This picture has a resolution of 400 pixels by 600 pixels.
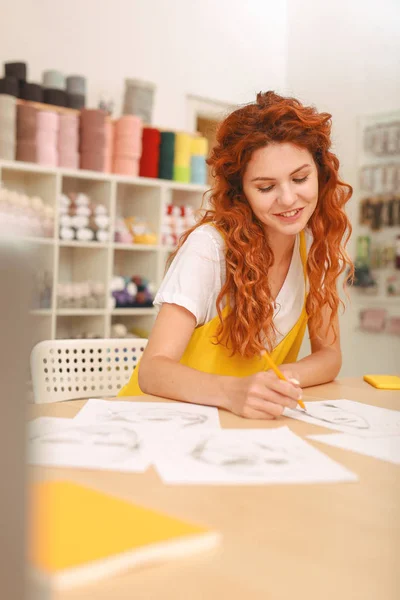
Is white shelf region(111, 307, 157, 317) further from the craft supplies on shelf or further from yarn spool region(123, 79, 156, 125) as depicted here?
yarn spool region(123, 79, 156, 125)

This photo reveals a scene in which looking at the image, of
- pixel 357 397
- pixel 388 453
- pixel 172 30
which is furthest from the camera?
pixel 172 30

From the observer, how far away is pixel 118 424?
924mm

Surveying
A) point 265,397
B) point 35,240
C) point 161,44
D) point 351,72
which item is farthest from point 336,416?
point 351,72

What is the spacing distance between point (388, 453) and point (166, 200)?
10.2ft

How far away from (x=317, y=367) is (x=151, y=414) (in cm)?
52

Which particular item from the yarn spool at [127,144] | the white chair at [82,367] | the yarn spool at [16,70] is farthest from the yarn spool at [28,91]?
the white chair at [82,367]

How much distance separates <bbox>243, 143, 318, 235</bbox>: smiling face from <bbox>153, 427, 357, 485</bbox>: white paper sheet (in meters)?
0.67

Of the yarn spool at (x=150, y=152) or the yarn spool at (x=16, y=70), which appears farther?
the yarn spool at (x=150, y=152)

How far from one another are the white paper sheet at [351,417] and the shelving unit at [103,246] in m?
2.30


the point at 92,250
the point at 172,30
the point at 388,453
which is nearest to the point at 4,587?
the point at 388,453

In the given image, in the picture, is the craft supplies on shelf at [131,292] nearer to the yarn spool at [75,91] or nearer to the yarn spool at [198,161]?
the yarn spool at [198,161]

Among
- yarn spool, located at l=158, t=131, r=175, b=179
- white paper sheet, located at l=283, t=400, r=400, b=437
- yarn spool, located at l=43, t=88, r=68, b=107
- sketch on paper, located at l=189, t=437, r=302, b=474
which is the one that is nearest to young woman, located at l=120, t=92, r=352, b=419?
white paper sheet, located at l=283, t=400, r=400, b=437

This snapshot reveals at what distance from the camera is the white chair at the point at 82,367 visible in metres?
1.53

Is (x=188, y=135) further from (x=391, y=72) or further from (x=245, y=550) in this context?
(x=245, y=550)
